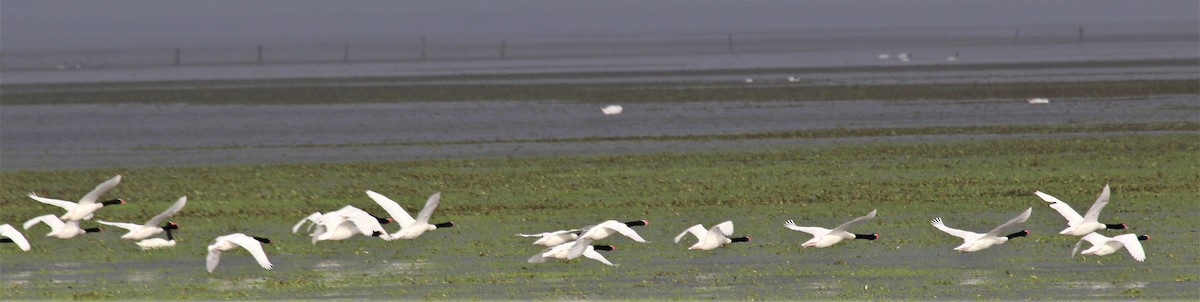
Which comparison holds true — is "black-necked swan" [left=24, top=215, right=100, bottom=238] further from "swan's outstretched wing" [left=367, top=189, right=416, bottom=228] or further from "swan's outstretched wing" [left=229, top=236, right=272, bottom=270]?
"swan's outstretched wing" [left=367, top=189, right=416, bottom=228]

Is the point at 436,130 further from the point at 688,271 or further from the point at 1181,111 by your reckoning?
the point at 688,271

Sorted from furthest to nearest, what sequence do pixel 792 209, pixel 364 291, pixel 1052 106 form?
pixel 1052 106 < pixel 792 209 < pixel 364 291

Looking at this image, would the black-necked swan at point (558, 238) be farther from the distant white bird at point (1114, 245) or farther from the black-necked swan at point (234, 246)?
the distant white bird at point (1114, 245)

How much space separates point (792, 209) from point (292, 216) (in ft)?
18.2

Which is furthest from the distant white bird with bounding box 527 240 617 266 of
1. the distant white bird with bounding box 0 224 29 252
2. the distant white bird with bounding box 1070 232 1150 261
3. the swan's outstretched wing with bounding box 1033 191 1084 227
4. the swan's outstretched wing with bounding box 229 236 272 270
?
the distant white bird with bounding box 0 224 29 252

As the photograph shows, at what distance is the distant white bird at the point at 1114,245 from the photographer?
46.6 ft

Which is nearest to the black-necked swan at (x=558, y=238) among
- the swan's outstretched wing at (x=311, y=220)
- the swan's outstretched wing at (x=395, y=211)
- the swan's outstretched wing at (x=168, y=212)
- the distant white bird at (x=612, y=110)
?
the swan's outstretched wing at (x=395, y=211)

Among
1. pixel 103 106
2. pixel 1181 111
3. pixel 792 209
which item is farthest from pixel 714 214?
pixel 103 106

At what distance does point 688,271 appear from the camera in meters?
15.2

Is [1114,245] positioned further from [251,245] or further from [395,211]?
[251,245]

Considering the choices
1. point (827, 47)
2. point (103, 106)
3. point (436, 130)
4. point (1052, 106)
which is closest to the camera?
point (436, 130)

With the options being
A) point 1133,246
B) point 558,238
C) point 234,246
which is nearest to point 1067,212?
point 1133,246

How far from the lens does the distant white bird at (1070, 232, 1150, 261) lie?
46.6ft

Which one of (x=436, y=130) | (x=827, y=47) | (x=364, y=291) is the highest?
(x=364, y=291)
